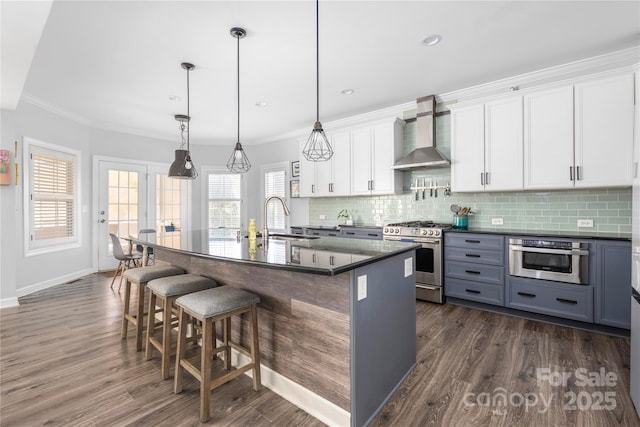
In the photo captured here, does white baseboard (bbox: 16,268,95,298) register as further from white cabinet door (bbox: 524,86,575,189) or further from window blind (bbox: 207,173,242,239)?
white cabinet door (bbox: 524,86,575,189)

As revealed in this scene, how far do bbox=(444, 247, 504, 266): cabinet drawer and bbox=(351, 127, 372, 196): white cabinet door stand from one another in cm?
158

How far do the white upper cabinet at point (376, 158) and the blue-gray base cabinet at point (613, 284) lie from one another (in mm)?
2423

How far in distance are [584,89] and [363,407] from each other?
370 cm

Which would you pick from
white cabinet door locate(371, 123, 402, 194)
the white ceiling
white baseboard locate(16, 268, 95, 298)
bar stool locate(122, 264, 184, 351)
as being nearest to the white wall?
white baseboard locate(16, 268, 95, 298)

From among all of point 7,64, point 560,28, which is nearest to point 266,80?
point 7,64

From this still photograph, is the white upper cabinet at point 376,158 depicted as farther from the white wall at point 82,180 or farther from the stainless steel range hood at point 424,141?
the white wall at point 82,180

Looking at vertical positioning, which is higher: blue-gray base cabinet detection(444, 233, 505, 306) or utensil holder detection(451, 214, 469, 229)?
utensil holder detection(451, 214, 469, 229)

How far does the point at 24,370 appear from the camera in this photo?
236 centimetres

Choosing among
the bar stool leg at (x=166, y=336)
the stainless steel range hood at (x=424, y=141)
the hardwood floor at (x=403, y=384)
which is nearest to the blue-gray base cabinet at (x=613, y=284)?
the hardwood floor at (x=403, y=384)

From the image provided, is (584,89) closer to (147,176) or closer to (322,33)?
(322,33)

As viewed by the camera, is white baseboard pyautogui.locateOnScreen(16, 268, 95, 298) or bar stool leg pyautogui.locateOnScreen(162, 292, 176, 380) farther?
white baseboard pyautogui.locateOnScreen(16, 268, 95, 298)

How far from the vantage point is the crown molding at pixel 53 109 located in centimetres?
430

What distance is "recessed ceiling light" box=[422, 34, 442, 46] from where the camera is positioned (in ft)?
9.36

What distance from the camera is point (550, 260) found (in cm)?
317
